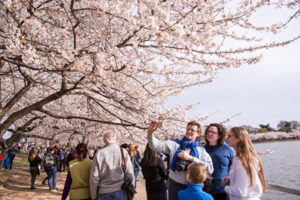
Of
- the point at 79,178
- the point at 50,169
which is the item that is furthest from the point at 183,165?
the point at 50,169

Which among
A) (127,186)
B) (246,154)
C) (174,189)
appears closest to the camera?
(246,154)

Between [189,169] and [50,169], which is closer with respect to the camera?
[189,169]

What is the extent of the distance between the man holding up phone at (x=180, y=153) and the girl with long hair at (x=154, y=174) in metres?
1.42

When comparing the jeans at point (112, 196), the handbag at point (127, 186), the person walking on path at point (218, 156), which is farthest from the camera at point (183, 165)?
the jeans at point (112, 196)

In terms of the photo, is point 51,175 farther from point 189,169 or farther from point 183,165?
point 189,169

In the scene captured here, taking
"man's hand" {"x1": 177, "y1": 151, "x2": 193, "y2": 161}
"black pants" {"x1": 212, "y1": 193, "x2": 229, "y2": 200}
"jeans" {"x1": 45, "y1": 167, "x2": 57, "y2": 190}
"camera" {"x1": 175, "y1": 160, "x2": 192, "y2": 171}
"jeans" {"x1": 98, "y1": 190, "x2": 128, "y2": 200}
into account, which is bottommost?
"jeans" {"x1": 45, "y1": 167, "x2": 57, "y2": 190}

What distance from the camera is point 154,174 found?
4.62m

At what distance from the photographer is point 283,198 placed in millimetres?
13211

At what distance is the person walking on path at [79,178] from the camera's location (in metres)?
3.67

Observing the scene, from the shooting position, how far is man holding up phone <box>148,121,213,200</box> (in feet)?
9.52

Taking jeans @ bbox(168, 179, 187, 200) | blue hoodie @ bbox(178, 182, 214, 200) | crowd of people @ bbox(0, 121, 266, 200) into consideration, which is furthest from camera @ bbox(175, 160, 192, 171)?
blue hoodie @ bbox(178, 182, 214, 200)

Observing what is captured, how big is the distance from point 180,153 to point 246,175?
735mm

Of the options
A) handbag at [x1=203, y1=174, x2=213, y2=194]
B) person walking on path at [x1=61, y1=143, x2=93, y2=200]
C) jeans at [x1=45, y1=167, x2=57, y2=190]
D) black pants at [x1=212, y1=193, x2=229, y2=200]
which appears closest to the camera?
handbag at [x1=203, y1=174, x2=213, y2=194]

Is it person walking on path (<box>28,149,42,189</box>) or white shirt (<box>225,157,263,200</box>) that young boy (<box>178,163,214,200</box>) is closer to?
white shirt (<box>225,157,263,200</box>)
